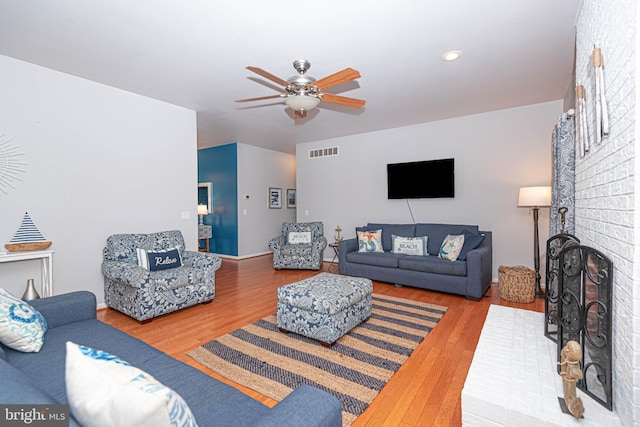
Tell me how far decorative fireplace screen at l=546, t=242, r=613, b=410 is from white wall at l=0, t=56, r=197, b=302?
14.1ft

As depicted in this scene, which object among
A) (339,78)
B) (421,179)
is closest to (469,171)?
(421,179)

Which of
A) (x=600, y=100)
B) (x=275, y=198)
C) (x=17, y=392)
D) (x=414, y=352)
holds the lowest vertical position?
(x=414, y=352)

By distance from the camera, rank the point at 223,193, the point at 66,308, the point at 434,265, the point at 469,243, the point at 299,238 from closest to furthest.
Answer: the point at 66,308
the point at 434,265
the point at 469,243
the point at 299,238
the point at 223,193

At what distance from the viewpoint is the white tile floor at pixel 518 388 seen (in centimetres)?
131

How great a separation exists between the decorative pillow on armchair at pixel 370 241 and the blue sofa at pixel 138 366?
11.8 ft

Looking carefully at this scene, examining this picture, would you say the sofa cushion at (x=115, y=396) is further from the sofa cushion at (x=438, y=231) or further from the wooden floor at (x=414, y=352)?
the sofa cushion at (x=438, y=231)

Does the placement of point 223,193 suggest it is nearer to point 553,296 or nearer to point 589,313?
point 553,296

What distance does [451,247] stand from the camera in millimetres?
4074

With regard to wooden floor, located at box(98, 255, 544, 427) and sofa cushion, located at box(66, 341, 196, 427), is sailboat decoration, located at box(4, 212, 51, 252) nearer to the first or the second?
wooden floor, located at box(98, 255, 544, 427)

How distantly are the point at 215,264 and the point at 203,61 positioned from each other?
7.34 ft

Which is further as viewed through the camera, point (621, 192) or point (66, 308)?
point (66, 308)

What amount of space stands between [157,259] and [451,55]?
3.78m

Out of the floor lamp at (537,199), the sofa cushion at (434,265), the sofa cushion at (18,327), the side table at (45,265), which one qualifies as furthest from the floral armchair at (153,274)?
the floor lamp at (537,199)

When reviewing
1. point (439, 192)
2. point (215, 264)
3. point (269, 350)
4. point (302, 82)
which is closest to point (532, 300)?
point (439, 192)
